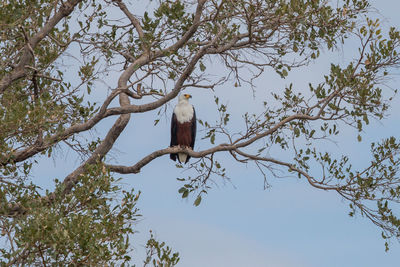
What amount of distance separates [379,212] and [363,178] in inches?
23.9

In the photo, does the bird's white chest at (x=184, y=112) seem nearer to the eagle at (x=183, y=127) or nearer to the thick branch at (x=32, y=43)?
the eagle at (x=183, y=127)

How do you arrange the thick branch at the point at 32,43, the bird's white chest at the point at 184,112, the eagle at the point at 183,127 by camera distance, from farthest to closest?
the bird's white chest at the point at 184,112
the eagle at the point at 183,127
the thick branch at the point at 32,43

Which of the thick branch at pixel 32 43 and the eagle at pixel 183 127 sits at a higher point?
the eagle at pixel 183 127

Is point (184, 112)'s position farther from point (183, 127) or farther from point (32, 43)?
point (32, 43)

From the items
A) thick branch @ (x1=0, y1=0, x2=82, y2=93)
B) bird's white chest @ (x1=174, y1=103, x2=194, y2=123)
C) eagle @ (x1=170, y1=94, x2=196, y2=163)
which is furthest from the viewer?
bird's white chest @ (x1=174, y1=103, x2=194, y2=123)

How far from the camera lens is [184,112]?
13.1m

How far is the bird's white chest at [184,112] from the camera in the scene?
13015 millimetres

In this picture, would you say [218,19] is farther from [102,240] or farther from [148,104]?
[102,240]

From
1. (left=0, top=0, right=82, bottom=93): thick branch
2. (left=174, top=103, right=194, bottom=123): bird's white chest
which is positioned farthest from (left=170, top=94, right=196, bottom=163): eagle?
(left=0, top=0, right=82, bottom=93): thick branch

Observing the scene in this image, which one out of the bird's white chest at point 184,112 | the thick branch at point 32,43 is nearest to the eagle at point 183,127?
the bird's white chest at point 184,112

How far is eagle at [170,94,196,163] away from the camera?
Answer: 12758mm

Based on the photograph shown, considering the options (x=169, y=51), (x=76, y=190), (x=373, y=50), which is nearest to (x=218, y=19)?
(x=169, y=51)

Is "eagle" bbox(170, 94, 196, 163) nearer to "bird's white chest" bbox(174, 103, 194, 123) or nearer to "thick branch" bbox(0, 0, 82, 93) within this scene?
"bird's white chest" bbox(174, 103, 194, 123)

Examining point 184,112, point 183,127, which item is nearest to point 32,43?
point 183,127
